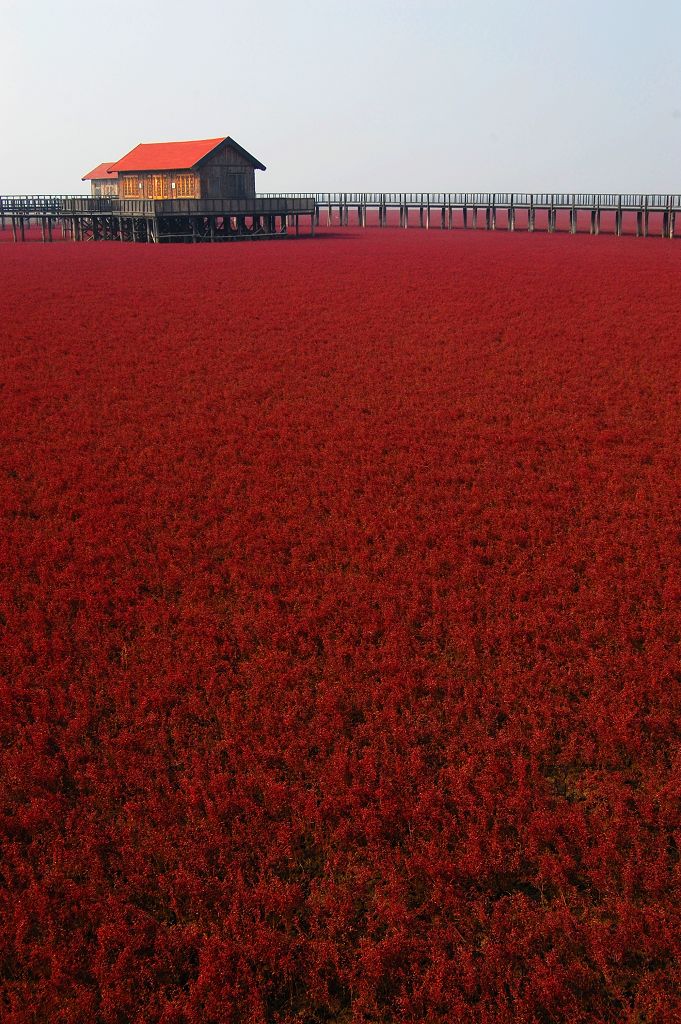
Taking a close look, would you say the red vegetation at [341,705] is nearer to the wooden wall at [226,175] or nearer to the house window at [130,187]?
the wooden wall at [226,175]

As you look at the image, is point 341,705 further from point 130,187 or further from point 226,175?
point 130,187

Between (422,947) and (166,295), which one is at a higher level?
(166,295)

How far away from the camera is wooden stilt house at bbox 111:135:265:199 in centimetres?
5562

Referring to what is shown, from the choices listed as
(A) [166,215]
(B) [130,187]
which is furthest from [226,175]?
(B) [130,187]

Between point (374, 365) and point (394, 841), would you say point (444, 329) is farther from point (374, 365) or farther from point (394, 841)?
point (394, 841)

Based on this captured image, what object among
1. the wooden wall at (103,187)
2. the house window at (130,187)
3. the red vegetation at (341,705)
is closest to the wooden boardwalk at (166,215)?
the house window at (130,187)

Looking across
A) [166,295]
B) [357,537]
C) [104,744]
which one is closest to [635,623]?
[357,537]

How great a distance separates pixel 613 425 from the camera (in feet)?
48.4

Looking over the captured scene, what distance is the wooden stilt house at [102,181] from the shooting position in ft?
215

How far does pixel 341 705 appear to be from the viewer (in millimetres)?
7180

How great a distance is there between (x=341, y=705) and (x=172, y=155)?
57.1 meters

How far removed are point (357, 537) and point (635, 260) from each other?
37014 millimetres

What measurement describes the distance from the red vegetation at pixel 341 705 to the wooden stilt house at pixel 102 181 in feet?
176

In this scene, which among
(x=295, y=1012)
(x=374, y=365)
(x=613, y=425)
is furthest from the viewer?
(x=374, y=365)
